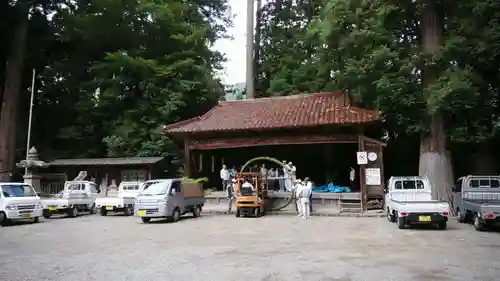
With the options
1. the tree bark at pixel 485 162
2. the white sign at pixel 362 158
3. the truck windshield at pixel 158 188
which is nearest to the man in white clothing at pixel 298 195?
the white sign at pixel 362 158

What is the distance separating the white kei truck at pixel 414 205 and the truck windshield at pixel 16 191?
45.3 ft

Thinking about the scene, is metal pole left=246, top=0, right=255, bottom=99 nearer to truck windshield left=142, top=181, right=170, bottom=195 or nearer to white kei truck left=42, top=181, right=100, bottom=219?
white kei truck left=42, top=181, right=100, bottom=219

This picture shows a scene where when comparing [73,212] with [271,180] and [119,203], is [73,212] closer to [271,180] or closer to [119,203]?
[119,203]

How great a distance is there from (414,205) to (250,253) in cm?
646

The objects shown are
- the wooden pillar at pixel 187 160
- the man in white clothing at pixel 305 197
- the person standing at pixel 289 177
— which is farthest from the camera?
the wooden pillar at pixel 187 160

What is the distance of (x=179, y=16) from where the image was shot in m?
30.0

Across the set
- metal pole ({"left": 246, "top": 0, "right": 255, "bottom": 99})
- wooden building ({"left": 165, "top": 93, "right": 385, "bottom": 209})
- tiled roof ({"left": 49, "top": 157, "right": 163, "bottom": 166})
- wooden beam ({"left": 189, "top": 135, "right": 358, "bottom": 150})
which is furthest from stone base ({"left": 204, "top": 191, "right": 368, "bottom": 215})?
metal pole ({"left": 246, "top": 0, "right": 255, "bottom": 99})

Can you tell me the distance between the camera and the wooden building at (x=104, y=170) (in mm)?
24578

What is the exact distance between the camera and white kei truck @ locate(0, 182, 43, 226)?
16328 millimetres

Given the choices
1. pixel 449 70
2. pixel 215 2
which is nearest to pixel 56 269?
pixel 449 70

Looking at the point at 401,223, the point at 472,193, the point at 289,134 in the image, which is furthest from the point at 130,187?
the point at 472,193

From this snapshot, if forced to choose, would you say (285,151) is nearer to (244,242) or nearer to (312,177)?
(312,177)

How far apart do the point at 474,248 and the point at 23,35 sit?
1101 inches

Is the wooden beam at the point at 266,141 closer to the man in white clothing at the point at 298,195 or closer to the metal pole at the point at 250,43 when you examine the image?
the man in white clothing at the point at 298,195
